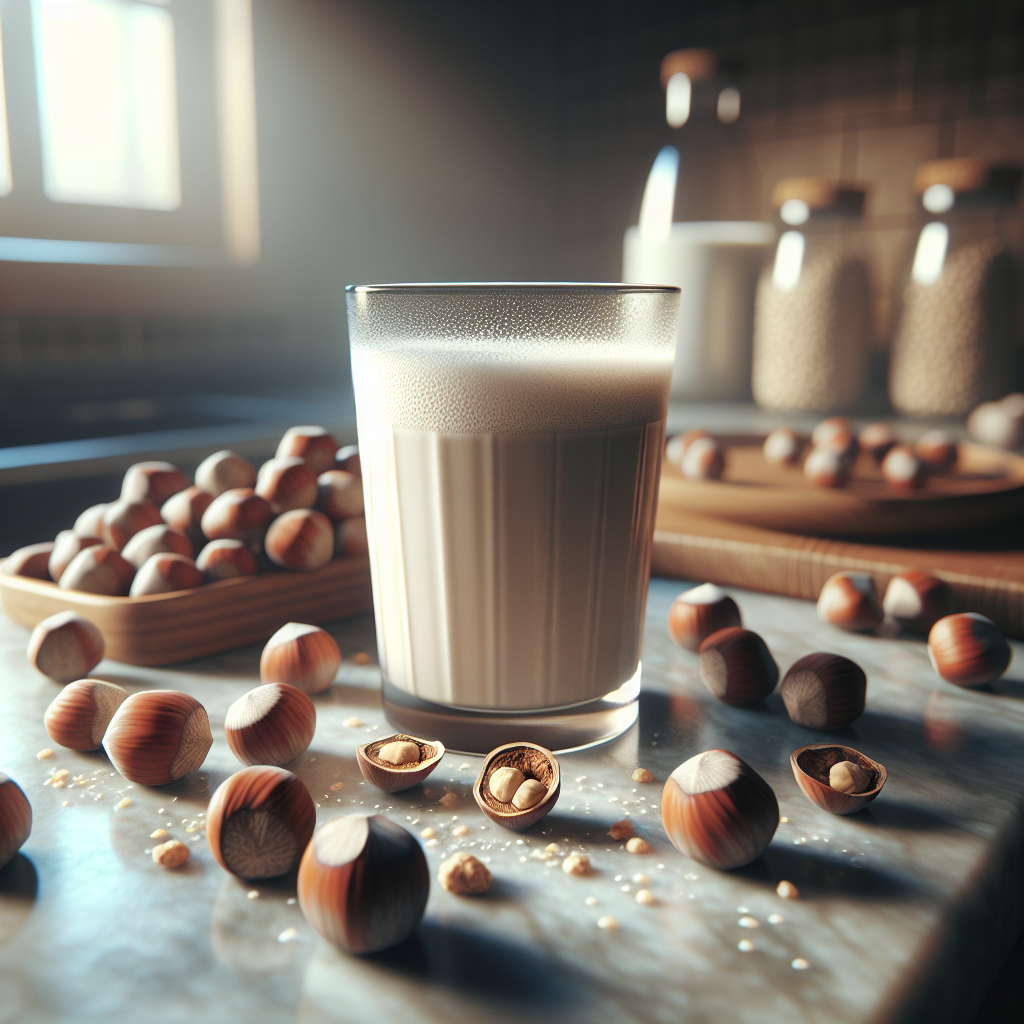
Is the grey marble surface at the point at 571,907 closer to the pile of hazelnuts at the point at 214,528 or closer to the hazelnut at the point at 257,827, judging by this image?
the hazelnut at the point at 257,827

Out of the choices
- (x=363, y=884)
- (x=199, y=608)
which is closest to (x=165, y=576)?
(x=199, y=608)

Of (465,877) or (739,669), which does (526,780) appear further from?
(739,669)

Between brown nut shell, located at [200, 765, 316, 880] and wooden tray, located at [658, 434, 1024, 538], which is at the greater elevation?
wooden tray, located at [658, 434, 1024, 538]

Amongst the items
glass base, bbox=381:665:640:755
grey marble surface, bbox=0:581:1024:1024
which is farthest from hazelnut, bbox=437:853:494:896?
glass base, bbox=381:665:640:755

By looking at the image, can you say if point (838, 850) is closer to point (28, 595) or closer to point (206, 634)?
point (206, 634)

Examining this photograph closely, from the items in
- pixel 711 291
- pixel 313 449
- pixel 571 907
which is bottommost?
pixel 571 907

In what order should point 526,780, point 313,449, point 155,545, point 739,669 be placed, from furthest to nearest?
1. point 313,449
2. point 155,545
3. point 739,669
4. point 526,780

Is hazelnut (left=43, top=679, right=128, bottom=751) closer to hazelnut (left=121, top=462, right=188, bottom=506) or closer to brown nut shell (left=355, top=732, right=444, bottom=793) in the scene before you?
brown nut shell (left=355, top=732, right=444, bottom=793)
